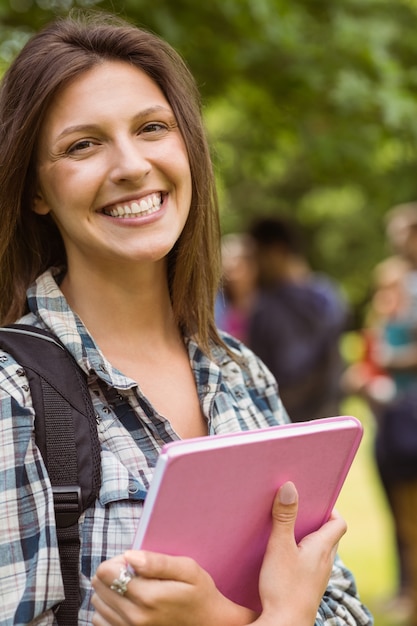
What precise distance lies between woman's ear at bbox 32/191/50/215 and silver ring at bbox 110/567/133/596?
2.47 ft

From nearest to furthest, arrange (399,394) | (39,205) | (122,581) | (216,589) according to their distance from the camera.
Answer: (122,581), (216,589), (39,205), (399,394)

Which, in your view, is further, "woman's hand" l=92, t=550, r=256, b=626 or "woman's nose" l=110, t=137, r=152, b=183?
"woman's nose" l=110, t=137, r=152, b=183

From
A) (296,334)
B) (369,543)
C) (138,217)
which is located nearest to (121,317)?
(138,217)

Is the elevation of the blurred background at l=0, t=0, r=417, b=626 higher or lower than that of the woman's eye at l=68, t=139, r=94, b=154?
higher

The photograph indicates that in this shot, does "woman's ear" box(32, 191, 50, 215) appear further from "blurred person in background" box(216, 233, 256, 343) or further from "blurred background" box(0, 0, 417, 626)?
"blurred person in background" box(216, 233, 256, 343)

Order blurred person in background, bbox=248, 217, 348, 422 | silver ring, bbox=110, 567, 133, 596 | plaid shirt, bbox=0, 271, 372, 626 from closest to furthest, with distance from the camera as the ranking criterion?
silver ring, bbox=110, 567, 133, 596 < plaid shirt, bbox=0, 271, 372, 626 < blurred person in background, bbox=248, 217, 348, 422

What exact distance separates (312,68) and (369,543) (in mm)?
4855

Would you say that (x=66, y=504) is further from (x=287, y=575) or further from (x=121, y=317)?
(x=121, y=317)

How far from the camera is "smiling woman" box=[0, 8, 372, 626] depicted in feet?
4.51

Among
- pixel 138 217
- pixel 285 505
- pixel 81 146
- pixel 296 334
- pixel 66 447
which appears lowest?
pixel 296 334

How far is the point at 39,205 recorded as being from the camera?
176 centimetres

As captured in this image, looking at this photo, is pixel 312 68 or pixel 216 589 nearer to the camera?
pixel 216 589

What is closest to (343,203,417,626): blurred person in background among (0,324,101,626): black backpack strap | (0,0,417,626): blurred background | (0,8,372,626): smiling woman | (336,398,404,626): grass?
(336,398,404,626): grass

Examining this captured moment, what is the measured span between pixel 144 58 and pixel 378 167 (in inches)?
82.8
